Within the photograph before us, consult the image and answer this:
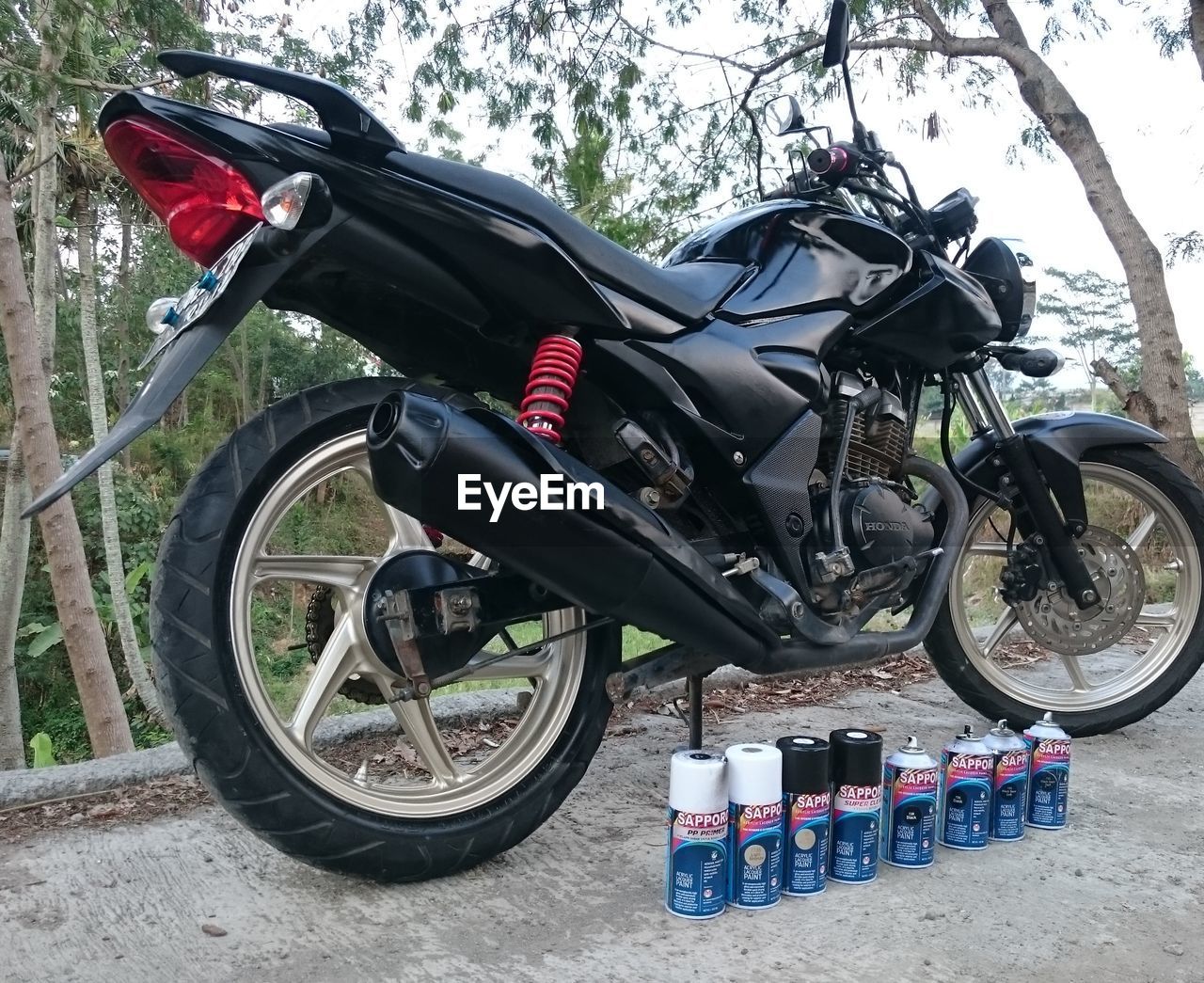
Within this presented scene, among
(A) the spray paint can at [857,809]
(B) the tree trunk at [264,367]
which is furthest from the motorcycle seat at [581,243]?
(B) the tree trunk at [264,367]

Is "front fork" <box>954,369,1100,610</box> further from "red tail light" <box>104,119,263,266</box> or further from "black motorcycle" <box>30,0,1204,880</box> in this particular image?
"red tail light" <box>104,119,263,266</box>

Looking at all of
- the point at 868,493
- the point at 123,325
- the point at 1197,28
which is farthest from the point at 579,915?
the point at 123,325

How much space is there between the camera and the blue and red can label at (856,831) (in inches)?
68.1

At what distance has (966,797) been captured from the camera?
6.20ft

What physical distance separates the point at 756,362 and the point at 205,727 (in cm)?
124

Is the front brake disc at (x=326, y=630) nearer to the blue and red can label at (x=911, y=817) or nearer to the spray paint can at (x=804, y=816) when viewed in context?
the spray paint can at (x=804, y=816)

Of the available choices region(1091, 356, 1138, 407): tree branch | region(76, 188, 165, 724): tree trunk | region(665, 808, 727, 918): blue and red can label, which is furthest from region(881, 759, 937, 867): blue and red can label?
region(76, 188, 165, 724): tree trunk

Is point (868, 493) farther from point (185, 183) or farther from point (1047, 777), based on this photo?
point (185, 183)

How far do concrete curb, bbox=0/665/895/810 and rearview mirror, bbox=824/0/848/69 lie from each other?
1582mm

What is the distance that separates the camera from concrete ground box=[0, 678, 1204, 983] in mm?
1423

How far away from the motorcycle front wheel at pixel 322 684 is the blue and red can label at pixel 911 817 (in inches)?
23.8

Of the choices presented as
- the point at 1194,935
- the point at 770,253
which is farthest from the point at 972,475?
the point at 1194,935

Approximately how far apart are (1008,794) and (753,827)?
0.68m

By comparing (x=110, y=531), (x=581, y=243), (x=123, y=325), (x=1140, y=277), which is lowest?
(x=110, y=531)
